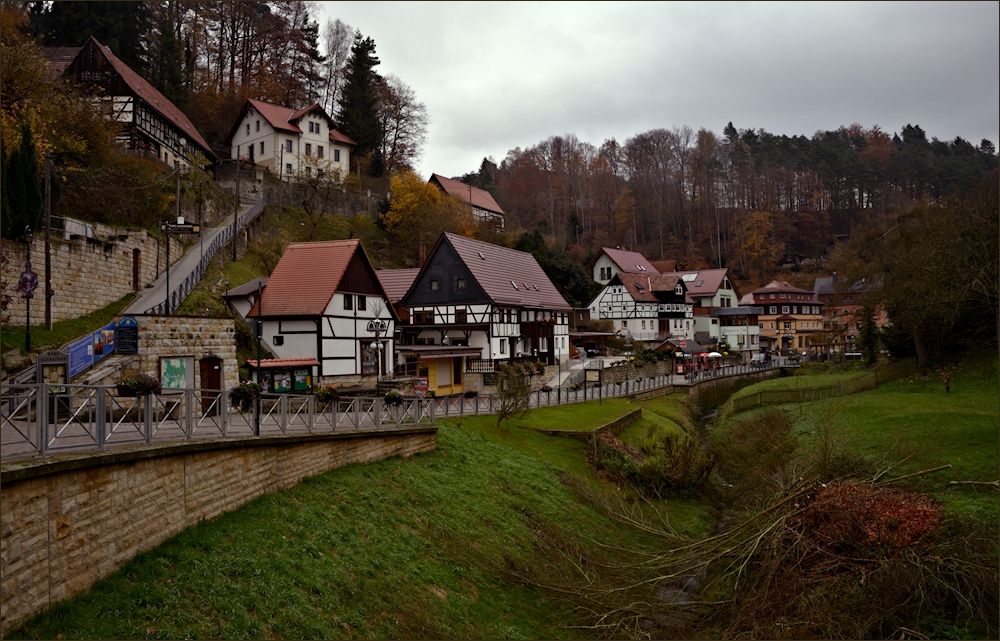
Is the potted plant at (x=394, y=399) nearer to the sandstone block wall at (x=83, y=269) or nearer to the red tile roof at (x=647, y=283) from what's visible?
the sandstone block wall at (x=83, y=269)

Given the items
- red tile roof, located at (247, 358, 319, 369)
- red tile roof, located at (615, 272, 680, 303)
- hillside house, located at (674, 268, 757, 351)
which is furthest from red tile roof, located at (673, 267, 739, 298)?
red tile roof, located at (247, 358, 319, 369)

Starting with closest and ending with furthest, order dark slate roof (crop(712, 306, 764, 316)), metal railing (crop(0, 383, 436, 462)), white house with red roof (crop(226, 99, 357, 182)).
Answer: metal railing (crop(0, 383, 436, 462))
white house with red roof (crop(226, 99, 357, 182))
dark slate roof (crop(712, 306, 764, 316))

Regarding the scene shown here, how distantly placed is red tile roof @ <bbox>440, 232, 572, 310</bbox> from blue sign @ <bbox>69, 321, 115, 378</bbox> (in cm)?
2477

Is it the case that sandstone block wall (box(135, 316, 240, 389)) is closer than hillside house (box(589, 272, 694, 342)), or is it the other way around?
sandstone block wall (box(135, 316, 240, 389))

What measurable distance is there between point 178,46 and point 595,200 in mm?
58296

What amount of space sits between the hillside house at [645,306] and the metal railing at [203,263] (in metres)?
34.7

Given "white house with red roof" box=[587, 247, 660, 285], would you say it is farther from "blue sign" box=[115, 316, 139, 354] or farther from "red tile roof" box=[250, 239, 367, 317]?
"blue sign" box=[115, 316, 139, 354]

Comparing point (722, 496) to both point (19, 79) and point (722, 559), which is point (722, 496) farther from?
point (19, 79)

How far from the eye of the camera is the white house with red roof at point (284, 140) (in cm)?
6122

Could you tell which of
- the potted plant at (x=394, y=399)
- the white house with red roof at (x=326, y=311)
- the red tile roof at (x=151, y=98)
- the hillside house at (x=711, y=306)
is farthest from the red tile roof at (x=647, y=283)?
the potted plant at (x=394, y=399)

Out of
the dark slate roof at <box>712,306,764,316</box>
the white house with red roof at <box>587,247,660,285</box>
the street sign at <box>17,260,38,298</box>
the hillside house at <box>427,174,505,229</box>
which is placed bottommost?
the dark slate roof at <box>712,306,764,316</box>

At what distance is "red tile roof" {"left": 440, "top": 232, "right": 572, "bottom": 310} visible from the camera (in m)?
44.3

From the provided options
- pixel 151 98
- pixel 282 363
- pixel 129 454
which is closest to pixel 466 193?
pixel 151 98

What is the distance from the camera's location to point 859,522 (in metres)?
12.9
